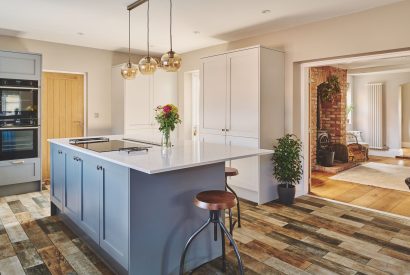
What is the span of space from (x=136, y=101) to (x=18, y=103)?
1.94 m

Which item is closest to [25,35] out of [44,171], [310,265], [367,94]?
[44,171]

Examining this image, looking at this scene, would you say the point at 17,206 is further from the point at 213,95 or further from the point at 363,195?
the point at 363,195

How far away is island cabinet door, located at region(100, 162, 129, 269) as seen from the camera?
2205 millimetres

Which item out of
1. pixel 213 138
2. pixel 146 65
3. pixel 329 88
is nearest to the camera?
pixel 146 65

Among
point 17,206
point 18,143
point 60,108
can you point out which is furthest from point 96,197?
point 60,108

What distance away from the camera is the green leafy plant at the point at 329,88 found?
22.9 ft

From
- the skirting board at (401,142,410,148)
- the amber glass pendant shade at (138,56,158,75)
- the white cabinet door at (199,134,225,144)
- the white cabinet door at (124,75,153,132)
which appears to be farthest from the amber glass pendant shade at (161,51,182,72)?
the skirting board at (401,142,410,148)

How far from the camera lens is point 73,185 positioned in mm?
3164

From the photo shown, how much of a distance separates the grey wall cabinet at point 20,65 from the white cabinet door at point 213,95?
2624 millimetres

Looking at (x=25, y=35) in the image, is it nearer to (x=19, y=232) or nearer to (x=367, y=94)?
(x=19, y=232)

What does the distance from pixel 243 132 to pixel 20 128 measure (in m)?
3.41

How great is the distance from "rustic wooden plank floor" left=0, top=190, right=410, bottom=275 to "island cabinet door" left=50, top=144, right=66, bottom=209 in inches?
10.6

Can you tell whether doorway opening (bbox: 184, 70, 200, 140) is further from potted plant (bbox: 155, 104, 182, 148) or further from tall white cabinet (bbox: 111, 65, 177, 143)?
potted plant (bbox: 155, 104, 182, 148)

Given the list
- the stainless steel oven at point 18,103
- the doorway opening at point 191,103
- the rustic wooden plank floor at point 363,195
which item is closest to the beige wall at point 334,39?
the rustic wooden plank floor at point 363,195
